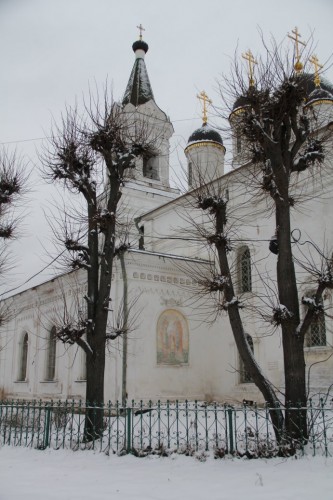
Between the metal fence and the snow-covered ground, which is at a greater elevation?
the metal fence

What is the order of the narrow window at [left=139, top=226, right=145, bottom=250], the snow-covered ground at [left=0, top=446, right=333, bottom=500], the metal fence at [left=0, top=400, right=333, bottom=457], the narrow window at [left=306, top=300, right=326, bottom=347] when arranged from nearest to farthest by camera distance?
the snow-covered ground at [left=0, top=446, right=333, bottom=500] < the metal fence at [left=0, top=400, right=333, bottom=457] < the narrow window at [left=306, top=300, right=326, bottom=347] < the narrow window at [left=139, top=226, right=145, bottom=250]

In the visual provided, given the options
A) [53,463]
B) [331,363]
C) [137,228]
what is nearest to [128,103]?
[137,228]

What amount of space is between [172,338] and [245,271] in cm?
322

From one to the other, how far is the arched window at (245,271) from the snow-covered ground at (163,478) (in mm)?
8849

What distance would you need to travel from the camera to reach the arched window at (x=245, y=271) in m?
15.7

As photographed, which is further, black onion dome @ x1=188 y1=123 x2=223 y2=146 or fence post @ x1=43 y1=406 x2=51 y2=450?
black onion dome @ x1=188 y1=123 x2=223 y2=146

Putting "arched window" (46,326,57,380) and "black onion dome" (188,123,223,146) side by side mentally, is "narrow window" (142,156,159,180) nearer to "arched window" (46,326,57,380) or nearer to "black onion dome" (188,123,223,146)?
"black onion dome" (188,123,223,146)

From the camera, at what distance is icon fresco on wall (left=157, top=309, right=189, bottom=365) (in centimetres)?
1516

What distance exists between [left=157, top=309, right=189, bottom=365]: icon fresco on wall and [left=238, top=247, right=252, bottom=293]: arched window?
223 cm

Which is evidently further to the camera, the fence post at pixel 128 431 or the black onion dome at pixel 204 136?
the black onion dome at pixel 204 136

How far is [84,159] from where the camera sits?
10.3 meters

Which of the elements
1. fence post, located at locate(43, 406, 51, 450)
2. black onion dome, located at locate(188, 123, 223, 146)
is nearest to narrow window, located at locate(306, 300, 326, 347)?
fence post, located at locate(43, 406, 51, 450)

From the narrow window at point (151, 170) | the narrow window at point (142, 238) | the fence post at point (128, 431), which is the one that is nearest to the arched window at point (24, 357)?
the narrow window at point (142, 238)

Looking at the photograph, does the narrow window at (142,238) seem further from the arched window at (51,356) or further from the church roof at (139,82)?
the church roof at (139,82)
